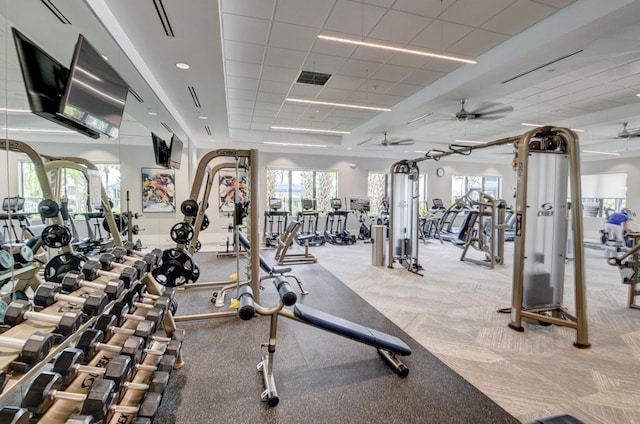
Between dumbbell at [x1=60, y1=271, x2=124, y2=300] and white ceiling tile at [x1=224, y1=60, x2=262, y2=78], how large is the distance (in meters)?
4.13

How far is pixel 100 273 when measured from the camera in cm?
190

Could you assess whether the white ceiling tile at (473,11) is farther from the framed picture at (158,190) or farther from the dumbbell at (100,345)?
the framed picture at (158,190)

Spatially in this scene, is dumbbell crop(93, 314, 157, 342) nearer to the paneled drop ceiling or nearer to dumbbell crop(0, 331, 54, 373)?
dumbbell crop(0, 331, 54, 373)

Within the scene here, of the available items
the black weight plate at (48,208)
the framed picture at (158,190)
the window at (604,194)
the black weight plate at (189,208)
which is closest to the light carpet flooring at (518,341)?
the black weight plate at (189,208)

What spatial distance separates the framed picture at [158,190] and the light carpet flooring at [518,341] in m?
4.66

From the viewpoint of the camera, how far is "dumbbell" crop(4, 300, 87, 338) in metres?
1.34

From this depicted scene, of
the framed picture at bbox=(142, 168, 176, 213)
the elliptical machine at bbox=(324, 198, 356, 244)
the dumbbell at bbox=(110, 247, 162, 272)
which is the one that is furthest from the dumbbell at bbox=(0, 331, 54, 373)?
the elliptical machine at bbox=(324, 198, 356, 244)

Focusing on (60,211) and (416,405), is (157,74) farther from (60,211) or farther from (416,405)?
(416,405)

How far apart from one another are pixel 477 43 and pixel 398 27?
1247mm

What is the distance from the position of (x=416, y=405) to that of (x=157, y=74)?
529 centimetres

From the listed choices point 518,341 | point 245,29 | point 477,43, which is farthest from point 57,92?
point 477,43

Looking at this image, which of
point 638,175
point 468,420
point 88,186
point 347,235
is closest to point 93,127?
point 88,186

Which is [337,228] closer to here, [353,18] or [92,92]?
[353,18]

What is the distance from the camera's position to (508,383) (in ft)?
7.73
